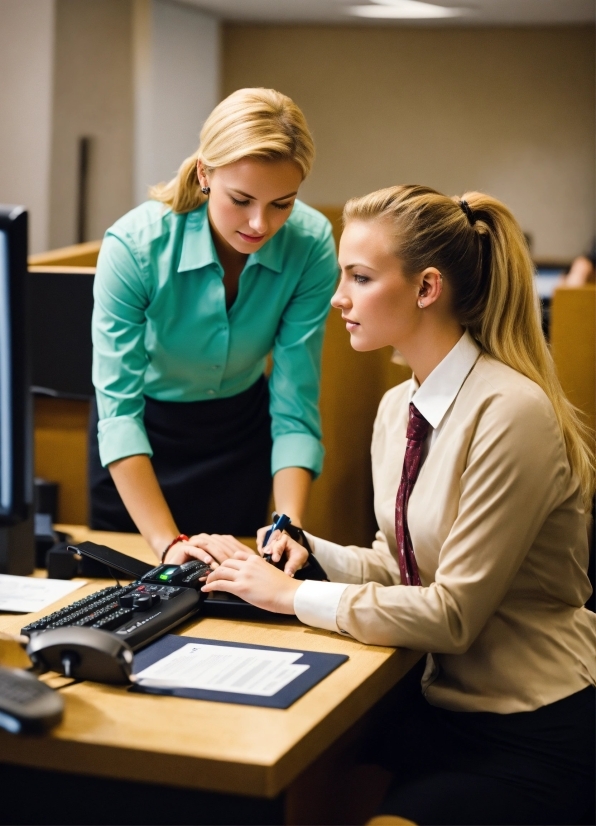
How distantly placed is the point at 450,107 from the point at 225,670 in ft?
23.5

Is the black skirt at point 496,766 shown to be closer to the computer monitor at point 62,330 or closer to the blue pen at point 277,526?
the blue pen at point 277,526

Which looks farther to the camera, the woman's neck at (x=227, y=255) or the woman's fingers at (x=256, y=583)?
the woman's neck at (x=227, y=255)

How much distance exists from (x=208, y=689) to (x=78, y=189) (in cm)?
522

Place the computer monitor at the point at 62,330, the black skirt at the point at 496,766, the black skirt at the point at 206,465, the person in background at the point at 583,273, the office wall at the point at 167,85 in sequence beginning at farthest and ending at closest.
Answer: the office wall at the point at 167,85 → the person in background at the point at 583,273 → the computer monitor at the point at 62,330 → the black skirt at the point at 206,465 → the black skirt at the point at 496,766

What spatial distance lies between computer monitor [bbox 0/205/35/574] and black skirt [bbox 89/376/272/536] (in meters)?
0.84

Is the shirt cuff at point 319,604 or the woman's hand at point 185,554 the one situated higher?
the shirt cuff at point 319,604

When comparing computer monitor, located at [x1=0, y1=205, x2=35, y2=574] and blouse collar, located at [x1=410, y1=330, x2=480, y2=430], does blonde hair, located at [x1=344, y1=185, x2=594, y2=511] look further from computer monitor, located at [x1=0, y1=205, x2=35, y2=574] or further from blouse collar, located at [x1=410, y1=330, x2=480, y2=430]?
computer monitor, located at [x1=0, y1=205, x2=35, y2=574]

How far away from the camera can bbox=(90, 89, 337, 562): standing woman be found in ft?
5.77

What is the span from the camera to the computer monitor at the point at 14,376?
1.23 meters

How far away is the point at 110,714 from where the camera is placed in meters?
1.12

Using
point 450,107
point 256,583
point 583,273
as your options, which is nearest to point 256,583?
point 256,583

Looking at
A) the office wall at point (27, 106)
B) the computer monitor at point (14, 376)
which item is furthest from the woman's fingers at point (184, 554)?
the office wall at point (27, 106)

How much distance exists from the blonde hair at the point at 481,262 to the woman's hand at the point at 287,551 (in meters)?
0.42

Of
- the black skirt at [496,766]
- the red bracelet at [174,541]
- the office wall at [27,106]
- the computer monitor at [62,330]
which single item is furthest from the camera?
the office wall at [27,106]
